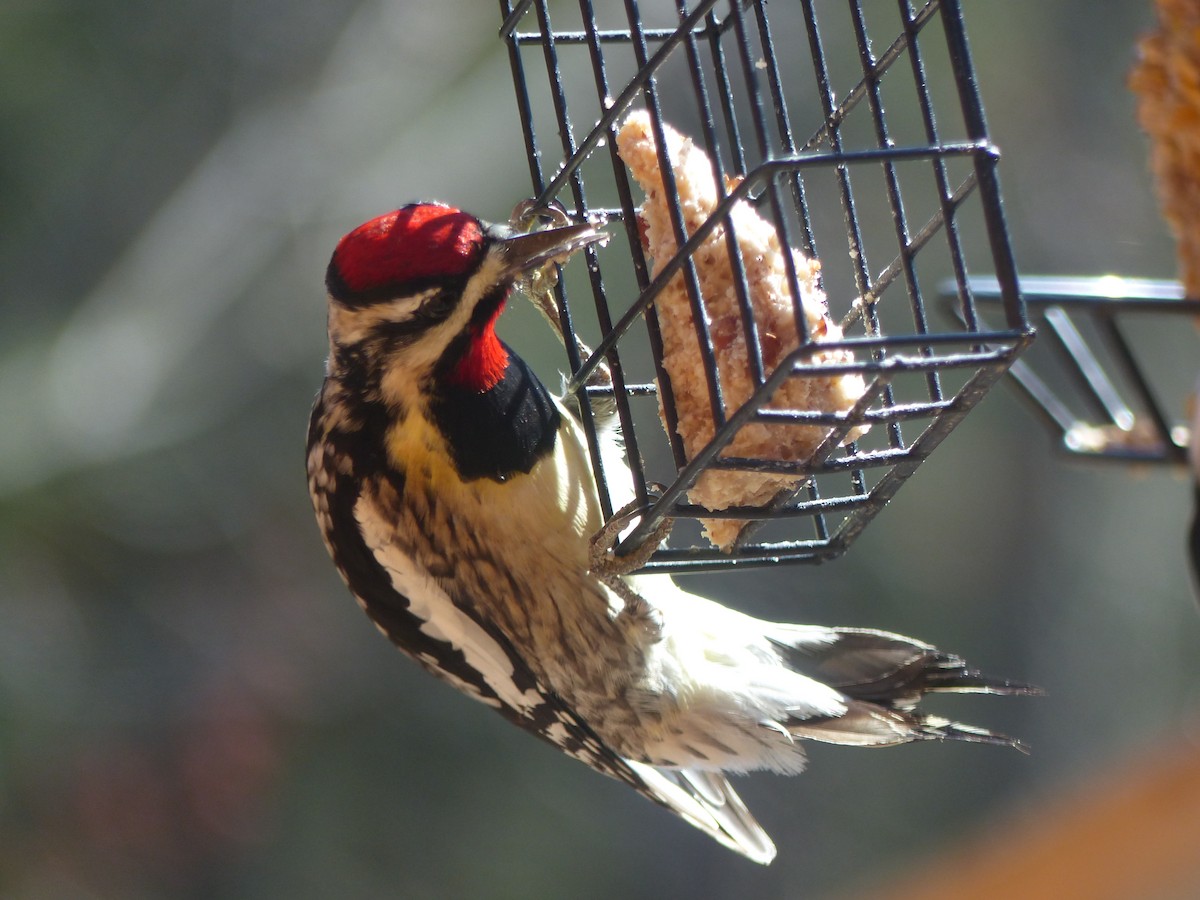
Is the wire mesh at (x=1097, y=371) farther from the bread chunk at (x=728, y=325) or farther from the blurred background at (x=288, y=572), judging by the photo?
the blurred background at (x=288, y=572)

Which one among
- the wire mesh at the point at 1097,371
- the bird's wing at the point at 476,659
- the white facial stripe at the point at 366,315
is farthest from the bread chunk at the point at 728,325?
the bird's wing at the point at 476,659

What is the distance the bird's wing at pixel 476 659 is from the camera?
1893 mm

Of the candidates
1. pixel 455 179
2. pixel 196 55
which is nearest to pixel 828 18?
pixel 455 179

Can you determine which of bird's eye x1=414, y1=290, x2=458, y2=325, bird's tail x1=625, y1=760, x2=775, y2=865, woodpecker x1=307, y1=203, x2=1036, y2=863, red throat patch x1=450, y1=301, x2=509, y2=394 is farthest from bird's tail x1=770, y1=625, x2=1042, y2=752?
bird's eye x1=414, y1=290, x2=458, y2=325

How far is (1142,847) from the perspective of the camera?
3045mm

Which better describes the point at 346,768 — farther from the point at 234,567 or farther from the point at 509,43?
the point at 509,43

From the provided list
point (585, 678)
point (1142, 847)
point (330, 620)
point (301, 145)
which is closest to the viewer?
point (585, 678)

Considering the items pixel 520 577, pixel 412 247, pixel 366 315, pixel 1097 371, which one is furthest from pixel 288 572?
pixel 1097 371

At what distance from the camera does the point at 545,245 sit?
1.52m

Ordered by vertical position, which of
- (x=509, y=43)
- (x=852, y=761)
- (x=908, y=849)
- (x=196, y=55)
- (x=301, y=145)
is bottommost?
(x=908, y=849)

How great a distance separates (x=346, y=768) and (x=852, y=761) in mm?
2016

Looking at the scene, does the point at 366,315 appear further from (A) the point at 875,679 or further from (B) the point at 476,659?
(A) the point at 875,679

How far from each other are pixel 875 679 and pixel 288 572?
3177mm

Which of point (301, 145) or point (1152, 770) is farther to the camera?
point (301, 145)
